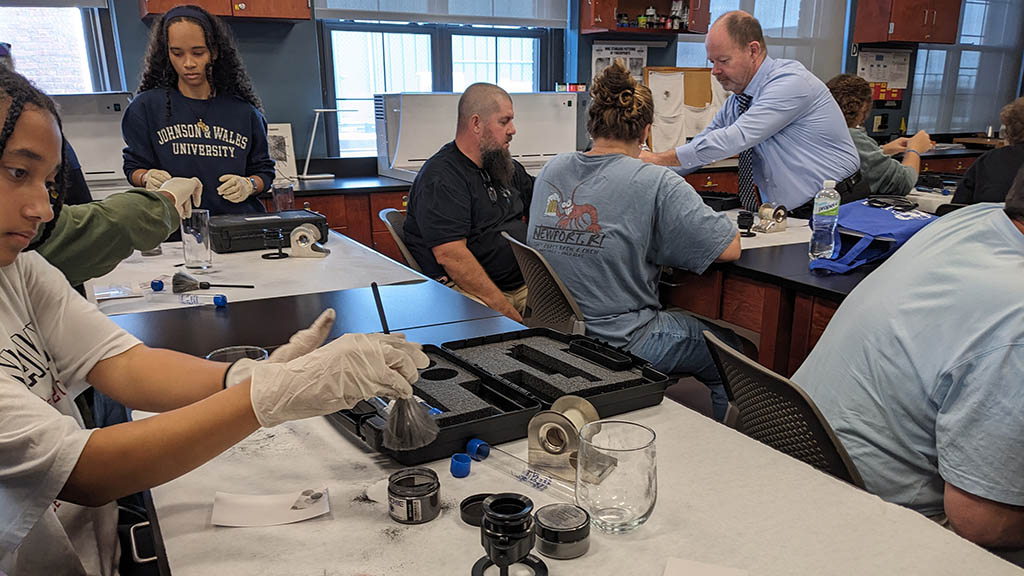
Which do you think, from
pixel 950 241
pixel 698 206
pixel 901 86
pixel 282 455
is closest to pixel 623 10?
pixel 901 86

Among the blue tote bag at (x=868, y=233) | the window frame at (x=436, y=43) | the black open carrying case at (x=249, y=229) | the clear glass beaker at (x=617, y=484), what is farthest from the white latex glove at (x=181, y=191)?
the window frame at (x=436, y=43)

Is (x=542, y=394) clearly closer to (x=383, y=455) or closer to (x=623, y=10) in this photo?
(x=383, y=455)

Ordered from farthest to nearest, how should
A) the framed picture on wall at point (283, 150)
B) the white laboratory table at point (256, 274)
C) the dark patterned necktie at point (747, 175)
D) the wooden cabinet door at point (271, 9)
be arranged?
the framed picture on wall at point (283, 150) → the wooden cabinet door at point (271, 9) → the dark patterned necktie at point (747, 175) → the white laboratory table at point (256, 274)

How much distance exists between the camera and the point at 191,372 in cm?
120

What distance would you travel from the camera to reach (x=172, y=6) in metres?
4.19

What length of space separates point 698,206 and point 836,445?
1167mm

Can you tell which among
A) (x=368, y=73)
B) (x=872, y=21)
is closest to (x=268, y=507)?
(x=368, y=73)

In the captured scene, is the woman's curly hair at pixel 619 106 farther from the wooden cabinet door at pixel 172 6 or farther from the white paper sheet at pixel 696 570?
the wooden cabinet door at pixel 172 6

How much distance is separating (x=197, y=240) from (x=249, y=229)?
0.32 metres

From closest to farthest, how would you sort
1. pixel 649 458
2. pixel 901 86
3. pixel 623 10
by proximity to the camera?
1. pixel 649 458
2. pixel 623 10
3. pixel 901 86

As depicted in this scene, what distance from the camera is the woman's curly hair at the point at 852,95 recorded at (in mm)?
3744

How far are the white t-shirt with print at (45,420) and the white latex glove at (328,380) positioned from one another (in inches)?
9.0

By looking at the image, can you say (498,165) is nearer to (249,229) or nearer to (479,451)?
(249,229)

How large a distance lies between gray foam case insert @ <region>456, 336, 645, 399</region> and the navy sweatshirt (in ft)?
5.88
